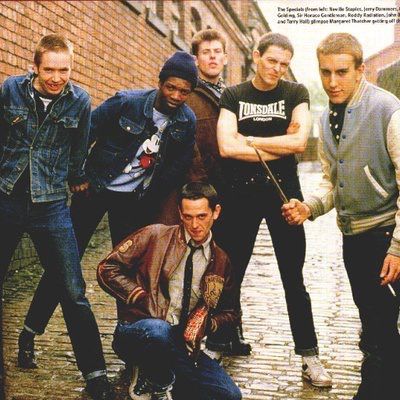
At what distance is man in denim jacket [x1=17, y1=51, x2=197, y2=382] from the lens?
3.89 meters

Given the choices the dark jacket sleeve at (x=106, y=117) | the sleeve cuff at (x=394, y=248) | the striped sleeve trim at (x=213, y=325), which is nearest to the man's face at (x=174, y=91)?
the dark jacket sleeve at (x=106, y=117)

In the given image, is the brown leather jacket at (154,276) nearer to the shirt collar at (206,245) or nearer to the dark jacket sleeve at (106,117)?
the shirt collar at (206,245)

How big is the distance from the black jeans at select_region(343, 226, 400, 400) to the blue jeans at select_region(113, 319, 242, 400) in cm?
72

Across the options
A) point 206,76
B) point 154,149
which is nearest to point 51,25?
point 206,76

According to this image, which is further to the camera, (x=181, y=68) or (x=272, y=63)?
(x=272, y=63)

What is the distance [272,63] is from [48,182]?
144cm

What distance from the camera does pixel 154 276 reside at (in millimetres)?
3393

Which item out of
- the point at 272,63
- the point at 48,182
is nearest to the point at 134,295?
the point at 48,182

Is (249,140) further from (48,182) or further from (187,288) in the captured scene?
(48,182)

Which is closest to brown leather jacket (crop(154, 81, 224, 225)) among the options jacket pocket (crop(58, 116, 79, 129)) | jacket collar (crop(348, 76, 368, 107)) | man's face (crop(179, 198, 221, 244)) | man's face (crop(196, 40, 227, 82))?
man's face (crop(196, 40, 227, 82))

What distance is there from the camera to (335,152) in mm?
3277

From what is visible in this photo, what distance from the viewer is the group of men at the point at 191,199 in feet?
10.3

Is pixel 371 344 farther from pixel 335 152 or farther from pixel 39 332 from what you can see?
pixel 39 332

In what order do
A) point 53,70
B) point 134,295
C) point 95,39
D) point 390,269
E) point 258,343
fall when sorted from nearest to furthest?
point 390,269 → point 134,295 → point 53,70 → point 258,343 → point 95,39
